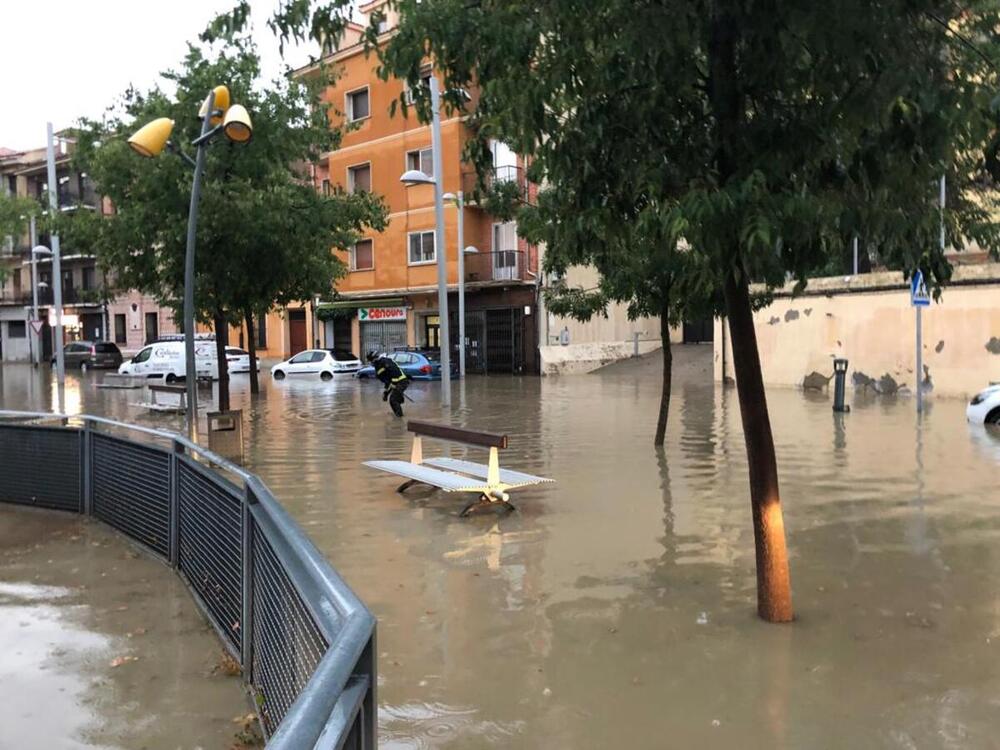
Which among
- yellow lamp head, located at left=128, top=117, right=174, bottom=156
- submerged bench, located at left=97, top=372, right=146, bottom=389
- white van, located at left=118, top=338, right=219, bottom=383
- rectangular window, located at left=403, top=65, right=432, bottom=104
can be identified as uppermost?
yellow lamp head, located at left=128, top=117, right=174, bottom=156

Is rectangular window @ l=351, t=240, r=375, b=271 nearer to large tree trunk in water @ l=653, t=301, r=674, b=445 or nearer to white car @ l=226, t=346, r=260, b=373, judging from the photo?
white car @ l=226, t=346, r=260, b=373

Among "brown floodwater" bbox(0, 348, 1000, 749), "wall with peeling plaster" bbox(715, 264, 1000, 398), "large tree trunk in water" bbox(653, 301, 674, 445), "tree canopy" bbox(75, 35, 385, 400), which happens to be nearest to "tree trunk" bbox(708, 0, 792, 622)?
"brown floodwater" bbox(0, 348, 1000, 749)

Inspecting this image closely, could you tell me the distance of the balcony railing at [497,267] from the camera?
37156 millimetres

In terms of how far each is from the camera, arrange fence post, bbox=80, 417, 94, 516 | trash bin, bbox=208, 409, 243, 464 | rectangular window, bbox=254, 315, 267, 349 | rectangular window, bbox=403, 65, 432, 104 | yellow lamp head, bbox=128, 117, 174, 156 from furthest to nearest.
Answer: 1. rectangular window, bbox=254, 315, 267, 349
2. trash bin, bbox=208, 409, 243, 464
3. yellow lamp head, bbox=128, 117, 174, 156
4. fence post, bbox=80, 417, 94, 516
5. rectangular window, bbox=403, 65, 432, 104

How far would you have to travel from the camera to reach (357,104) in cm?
4147

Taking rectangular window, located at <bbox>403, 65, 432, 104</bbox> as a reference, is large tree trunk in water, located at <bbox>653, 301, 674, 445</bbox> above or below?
below

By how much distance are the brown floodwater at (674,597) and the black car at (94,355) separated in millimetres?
37725

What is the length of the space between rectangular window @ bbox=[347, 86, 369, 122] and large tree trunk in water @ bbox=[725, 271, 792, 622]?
38320mm

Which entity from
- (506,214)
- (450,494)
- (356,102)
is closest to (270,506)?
(450,494)

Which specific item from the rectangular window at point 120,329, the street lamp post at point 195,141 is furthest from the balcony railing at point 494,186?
the rectangular window at point 120,329

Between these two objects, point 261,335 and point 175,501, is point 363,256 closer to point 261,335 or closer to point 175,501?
point 261,335

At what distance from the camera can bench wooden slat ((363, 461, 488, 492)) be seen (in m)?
8.07

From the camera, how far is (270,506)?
3859mm

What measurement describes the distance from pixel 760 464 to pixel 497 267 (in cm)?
3337
